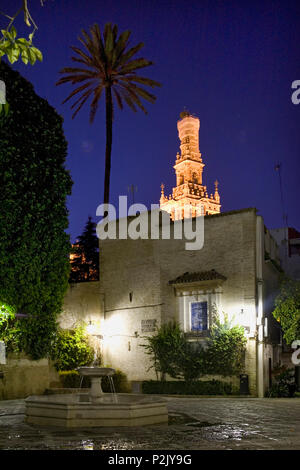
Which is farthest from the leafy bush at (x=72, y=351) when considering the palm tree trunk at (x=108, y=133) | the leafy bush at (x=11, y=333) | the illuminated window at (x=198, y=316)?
the palm tree trunk at (x=108, y=133)

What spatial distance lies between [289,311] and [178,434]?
50.3ft

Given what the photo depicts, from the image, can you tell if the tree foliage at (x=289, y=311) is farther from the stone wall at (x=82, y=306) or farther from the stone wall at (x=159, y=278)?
the stone wall at (x=82, y=306)

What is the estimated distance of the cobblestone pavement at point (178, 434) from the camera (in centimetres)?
912

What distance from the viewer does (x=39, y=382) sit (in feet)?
66.6

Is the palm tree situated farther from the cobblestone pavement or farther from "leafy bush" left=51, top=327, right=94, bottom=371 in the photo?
the cobblestone pavement

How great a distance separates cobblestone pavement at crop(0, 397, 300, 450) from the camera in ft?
29.9

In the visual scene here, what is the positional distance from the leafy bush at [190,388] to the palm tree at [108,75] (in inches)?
448

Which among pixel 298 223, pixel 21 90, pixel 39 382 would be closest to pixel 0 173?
pixel 21 90

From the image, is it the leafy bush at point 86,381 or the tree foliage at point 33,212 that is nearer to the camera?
the tree foliage at point 33,212

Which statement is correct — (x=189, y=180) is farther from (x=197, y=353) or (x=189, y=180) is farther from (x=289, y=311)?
(x=197, y=353)

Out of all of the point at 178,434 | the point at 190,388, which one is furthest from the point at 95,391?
the point at 190,388

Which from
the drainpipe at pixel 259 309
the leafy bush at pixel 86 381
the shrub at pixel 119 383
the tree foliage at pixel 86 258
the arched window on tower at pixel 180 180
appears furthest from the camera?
the arched window on tower at pixel 180 180

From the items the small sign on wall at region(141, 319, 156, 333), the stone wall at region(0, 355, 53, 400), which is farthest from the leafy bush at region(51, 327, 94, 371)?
the stone wall at region(0, 355, 53, 400)
